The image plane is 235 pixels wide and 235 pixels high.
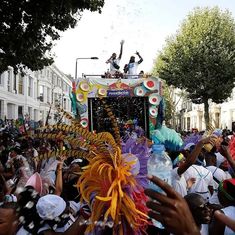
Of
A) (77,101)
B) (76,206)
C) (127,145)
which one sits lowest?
(76,206)

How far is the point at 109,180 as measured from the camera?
268cm

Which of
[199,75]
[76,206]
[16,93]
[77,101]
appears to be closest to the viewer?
[76,206]

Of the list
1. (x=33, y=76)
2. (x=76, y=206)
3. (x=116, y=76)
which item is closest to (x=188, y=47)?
(x=116, y=76)

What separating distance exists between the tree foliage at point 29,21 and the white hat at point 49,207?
8.56 meters

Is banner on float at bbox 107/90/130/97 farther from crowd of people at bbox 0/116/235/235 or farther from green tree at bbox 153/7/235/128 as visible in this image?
green tree at bbox 153/7/235/128

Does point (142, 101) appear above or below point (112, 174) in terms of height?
above

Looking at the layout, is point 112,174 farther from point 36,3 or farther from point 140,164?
point 36,3

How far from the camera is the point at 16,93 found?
114 ft

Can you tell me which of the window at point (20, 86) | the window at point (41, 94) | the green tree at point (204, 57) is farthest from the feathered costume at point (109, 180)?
the window at point (41, 94)

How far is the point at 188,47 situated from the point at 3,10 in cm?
1650

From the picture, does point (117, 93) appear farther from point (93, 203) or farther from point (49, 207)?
point (93, 203)

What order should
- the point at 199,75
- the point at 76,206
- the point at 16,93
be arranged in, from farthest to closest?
1. the point at 16,93
2. the point at 199,75
3. the point at 76,206

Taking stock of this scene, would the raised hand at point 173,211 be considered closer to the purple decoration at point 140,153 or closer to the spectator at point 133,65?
the purple decoration at point 140,153

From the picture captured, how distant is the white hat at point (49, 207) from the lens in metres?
3.01
